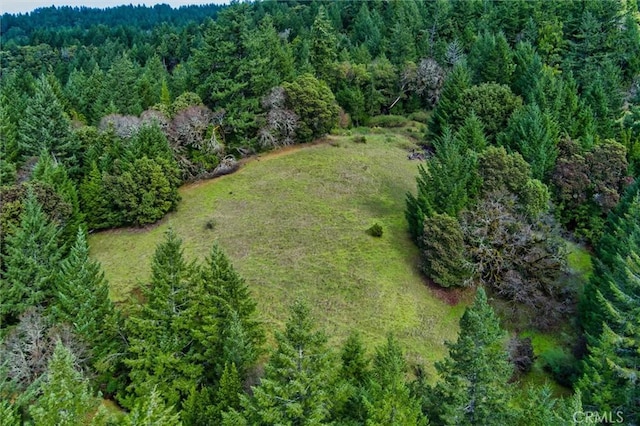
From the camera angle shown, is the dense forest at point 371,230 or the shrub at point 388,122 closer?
the dense forest at point 371,230

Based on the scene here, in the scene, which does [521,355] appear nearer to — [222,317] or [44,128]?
[222,317]

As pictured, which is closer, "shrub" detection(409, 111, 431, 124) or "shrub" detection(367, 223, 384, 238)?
"shrub" detection(367, 223, 384, 238)

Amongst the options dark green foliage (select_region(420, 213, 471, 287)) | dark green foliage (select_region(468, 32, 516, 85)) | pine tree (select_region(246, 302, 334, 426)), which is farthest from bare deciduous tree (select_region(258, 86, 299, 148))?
pine tree (select_region(246, 302, 334, 426))

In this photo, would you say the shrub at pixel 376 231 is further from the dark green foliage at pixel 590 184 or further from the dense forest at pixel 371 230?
the dark green foliage at pixel 590 184

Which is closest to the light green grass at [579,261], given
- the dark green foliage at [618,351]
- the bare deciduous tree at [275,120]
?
the dark green foliage at [618,351]

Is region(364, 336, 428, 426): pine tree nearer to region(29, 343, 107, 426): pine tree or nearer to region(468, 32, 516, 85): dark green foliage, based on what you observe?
region(29, 343, 107, 426): pine tree

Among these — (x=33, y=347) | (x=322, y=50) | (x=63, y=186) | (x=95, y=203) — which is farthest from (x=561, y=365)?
(x=322, y=50)

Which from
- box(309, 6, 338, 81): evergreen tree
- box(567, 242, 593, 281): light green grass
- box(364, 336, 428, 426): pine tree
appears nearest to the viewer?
box(364, 336, 428, 426): pine tree
